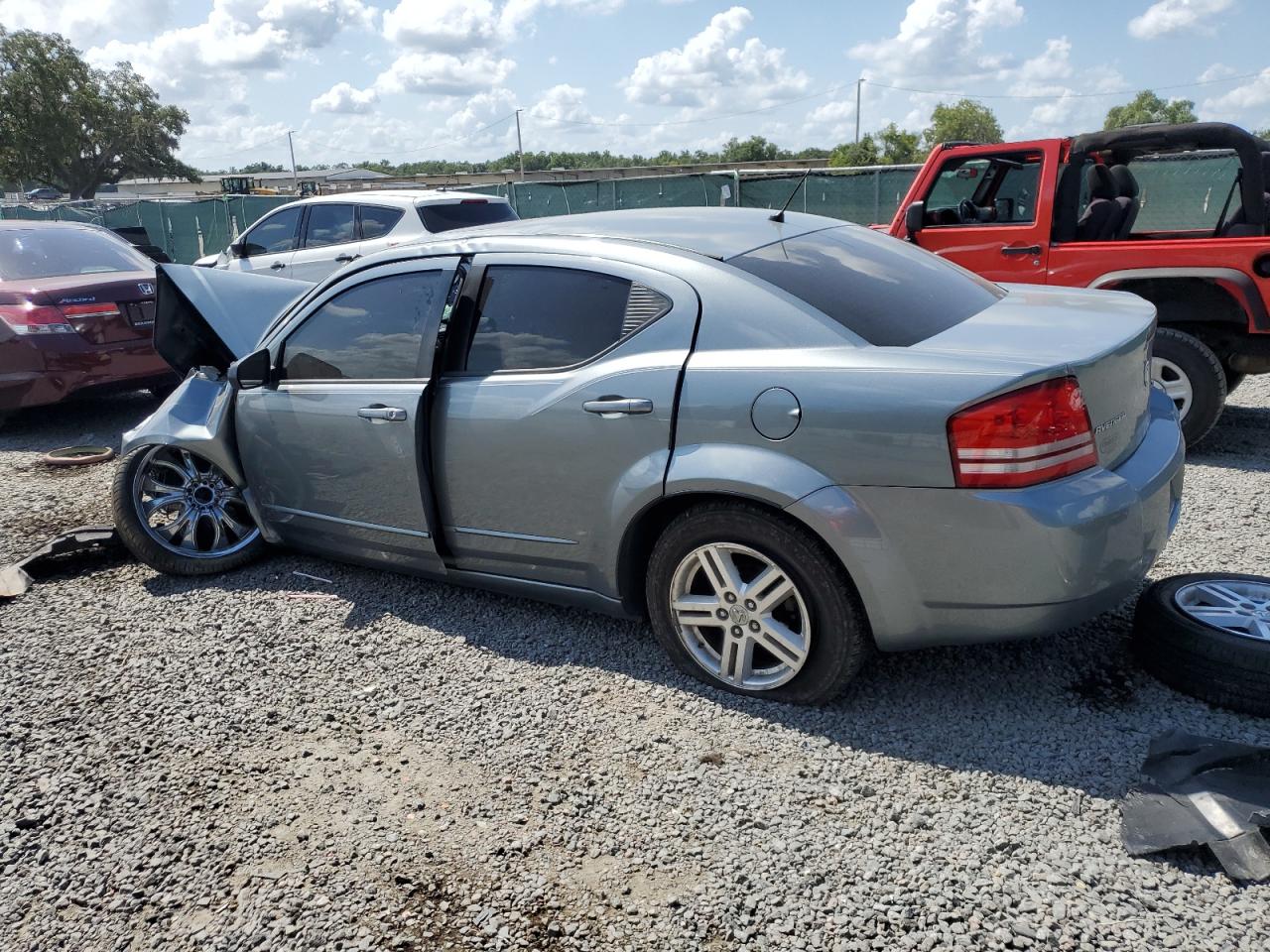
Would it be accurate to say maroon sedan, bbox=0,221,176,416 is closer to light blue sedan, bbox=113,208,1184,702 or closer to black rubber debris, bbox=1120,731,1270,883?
light blue sedan, bbox=113,208,1184,702

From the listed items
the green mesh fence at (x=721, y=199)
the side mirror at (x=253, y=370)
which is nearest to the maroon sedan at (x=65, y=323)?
the side mirror at (x=253, y=370)

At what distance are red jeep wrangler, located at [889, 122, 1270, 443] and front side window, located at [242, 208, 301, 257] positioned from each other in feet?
21.6

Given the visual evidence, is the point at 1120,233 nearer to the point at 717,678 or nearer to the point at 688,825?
the point at 717,678

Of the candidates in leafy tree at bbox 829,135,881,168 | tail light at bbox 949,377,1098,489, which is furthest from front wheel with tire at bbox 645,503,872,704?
leafy tree at bbox 829,135,881,168

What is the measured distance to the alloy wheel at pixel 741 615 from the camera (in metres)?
3.08

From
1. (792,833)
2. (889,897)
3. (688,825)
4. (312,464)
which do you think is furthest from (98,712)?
(889,897)

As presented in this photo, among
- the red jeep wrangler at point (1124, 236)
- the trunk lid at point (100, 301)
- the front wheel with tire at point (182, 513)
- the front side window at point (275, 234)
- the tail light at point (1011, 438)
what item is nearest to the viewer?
the tail light at point (1011, 438)

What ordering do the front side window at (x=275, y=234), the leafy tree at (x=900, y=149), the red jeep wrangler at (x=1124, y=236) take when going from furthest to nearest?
1. the leafy tree at (x=900, y=149)
2. the front side window at (x=275, y=234)
3. the red jeep wrangler at (x=1124, y=236)

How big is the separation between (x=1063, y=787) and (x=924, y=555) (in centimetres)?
76

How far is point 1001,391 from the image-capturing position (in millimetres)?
2670

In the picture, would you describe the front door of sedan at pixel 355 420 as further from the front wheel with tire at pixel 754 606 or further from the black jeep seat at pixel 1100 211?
the black jeep seat at pixel 1100 211

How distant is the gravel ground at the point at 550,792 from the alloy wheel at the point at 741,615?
5.3 inches

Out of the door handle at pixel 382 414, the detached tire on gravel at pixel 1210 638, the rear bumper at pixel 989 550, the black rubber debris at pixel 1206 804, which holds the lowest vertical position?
the black rubber debris at pixel 1206 804

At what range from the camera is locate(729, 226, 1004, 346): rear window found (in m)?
3.11
